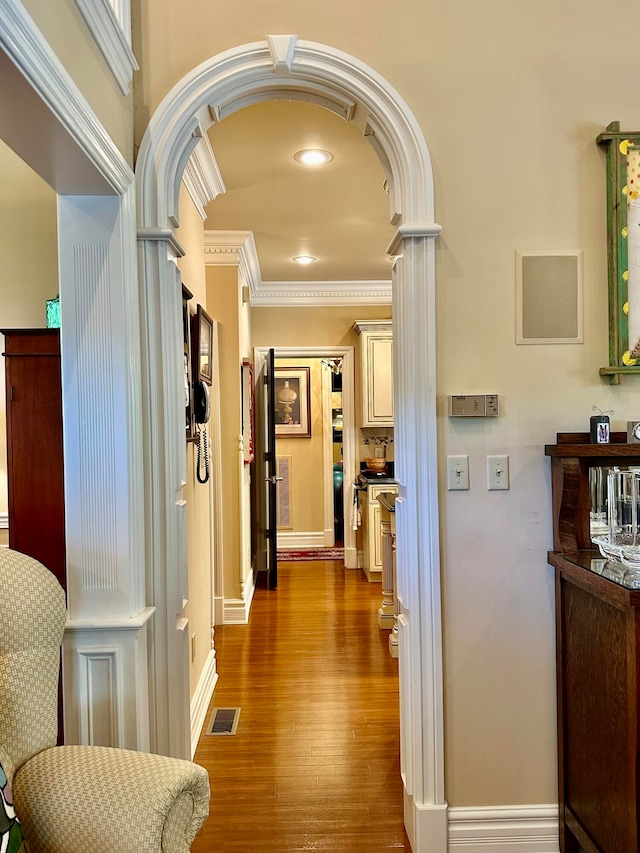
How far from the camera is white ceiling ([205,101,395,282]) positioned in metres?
2.60

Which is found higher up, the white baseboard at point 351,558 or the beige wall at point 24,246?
the beige wall at point 24,246

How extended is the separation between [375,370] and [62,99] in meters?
4.38

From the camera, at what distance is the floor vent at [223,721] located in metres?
2.64

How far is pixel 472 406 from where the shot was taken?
182cm

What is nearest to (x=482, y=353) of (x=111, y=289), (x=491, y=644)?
(x=491, y=644)

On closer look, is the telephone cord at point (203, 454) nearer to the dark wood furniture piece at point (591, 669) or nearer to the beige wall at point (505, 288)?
the beige wall at point (505, 288)

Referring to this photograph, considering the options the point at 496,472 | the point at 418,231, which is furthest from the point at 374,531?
the point at 418,231

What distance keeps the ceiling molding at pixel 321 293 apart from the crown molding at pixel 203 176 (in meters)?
2.36

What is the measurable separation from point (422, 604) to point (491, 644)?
0.28 metres

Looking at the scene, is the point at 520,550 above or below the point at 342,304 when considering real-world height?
below

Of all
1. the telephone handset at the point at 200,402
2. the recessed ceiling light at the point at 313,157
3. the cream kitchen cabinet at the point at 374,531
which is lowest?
the cream kitchen cabinet at the point at 374,531

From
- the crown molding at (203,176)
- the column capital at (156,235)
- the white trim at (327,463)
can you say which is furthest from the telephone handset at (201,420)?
the white trim at (327,463)

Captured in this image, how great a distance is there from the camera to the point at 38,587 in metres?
1.33

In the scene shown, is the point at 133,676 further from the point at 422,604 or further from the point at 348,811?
the point at 348,811
